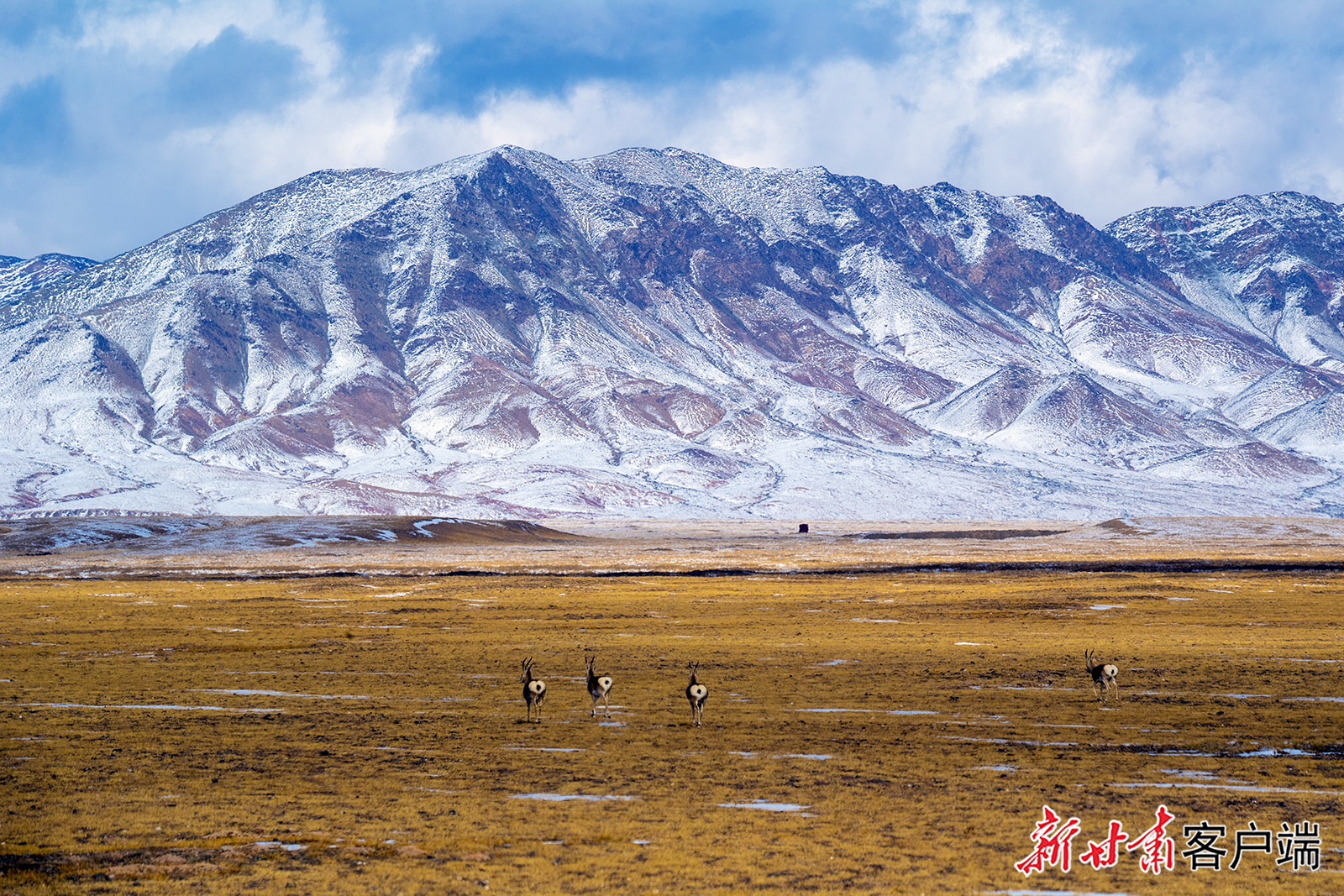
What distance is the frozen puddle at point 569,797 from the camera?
53.1ft

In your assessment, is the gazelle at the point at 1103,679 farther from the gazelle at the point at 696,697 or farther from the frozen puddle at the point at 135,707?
the frozen puddle at the point at 135,707

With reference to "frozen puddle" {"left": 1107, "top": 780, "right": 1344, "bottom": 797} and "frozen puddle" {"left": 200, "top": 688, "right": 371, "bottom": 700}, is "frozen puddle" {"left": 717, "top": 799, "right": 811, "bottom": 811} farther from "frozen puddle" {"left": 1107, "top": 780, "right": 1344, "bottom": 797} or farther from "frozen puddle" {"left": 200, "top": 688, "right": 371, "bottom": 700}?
"frozen puddle" {"left": 200, "top": 688, "right": 371, "bottom": 700}

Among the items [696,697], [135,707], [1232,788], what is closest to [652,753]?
[696,697]

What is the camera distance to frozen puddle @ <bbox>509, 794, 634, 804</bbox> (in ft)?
53.1

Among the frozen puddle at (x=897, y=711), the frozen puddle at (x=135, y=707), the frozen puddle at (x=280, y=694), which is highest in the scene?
the frozen puddle at (x=897, y=711)

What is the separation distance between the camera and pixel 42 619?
48.2 meters

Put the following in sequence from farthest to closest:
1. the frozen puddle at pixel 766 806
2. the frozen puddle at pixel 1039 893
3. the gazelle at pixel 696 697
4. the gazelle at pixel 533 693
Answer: the gazelle at pixel 533 693
the gazelle at pixel 696 697
the frozen puddle at pixel 766 806
the frozen puddle at pixel 1039 893

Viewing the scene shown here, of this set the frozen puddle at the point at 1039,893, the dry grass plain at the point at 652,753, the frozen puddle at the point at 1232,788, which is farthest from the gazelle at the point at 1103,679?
the frozen puddle at the point at 1039,893

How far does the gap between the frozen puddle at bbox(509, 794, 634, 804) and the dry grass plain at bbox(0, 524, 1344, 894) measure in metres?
0.08

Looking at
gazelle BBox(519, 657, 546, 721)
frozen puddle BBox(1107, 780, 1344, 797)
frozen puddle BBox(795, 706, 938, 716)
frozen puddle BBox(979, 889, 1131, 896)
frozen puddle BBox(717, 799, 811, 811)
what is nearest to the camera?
frozen puddle BBox(979, 889, 1131, 896)

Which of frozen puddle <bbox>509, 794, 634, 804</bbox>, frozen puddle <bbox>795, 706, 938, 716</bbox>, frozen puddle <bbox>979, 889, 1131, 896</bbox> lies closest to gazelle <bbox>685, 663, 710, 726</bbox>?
frozen puddle <bbox>795, 706, 938, 716</bbox>

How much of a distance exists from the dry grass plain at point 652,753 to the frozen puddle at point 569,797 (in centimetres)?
8

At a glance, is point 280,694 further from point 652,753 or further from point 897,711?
point 897,711

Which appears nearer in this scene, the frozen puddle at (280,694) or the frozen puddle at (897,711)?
the frozen puddle at (897,711)
